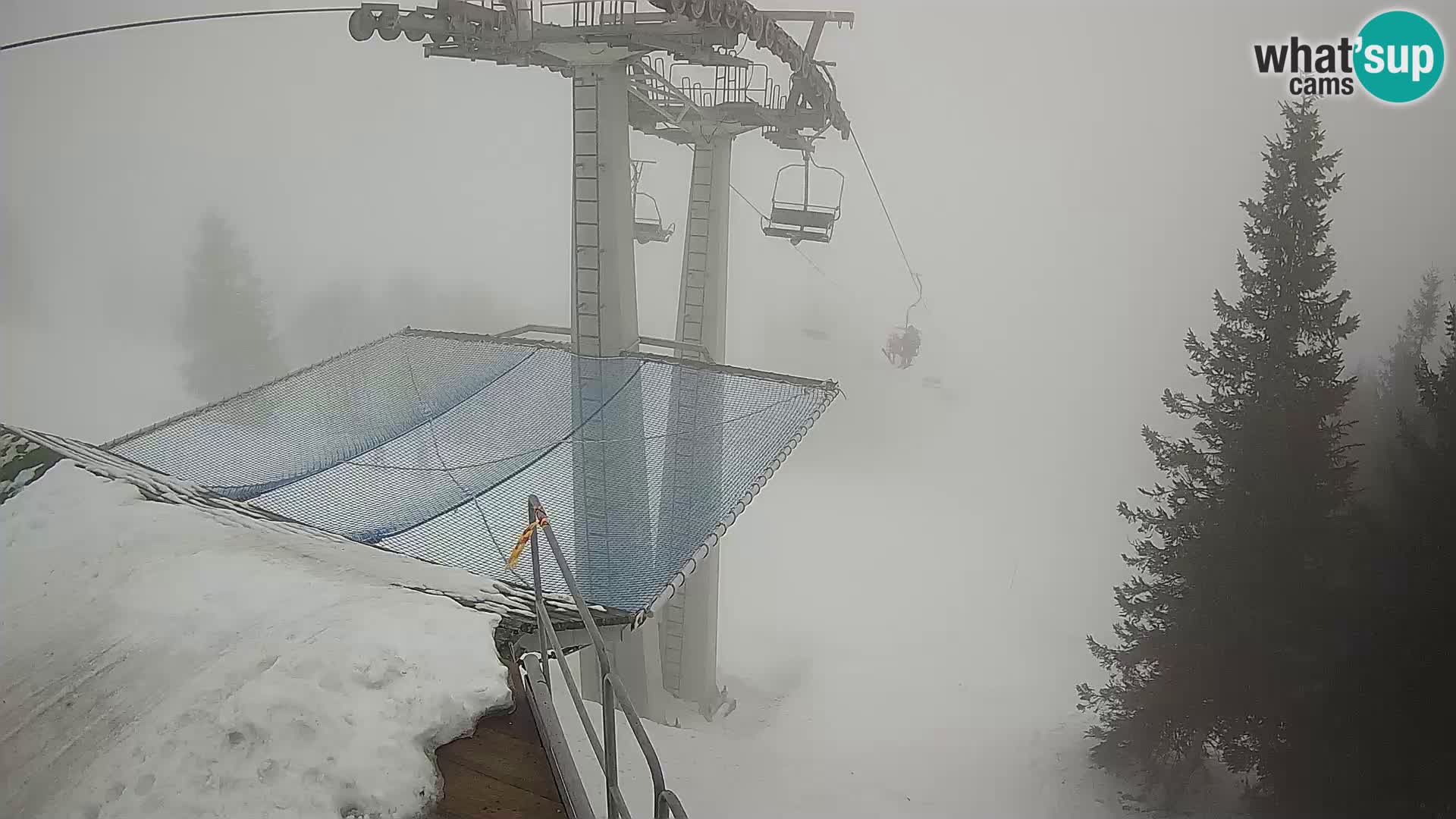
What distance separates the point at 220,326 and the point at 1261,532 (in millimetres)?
18852

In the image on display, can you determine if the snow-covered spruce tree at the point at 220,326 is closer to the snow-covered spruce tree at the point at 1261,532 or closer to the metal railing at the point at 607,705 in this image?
the snow-covered spruce tree at the point at 1261,532

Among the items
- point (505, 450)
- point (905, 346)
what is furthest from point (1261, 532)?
point (905, 346)

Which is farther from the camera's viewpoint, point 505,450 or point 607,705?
point 505,450

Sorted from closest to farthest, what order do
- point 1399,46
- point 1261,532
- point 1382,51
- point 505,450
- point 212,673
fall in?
1. point 212,673
2. point 505,450
3. point 1261,532
4. point 1399,46
5. point 1382,51

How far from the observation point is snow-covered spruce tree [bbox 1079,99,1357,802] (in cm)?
663

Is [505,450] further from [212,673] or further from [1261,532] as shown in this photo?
[1261,532]

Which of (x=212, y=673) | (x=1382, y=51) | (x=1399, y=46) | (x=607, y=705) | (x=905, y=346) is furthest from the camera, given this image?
(x=905, y=346)

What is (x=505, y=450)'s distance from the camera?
437 cm

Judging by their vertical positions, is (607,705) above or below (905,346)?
above

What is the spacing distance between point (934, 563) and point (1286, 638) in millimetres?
6910

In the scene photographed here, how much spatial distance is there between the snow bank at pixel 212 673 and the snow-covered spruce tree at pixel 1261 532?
643 centimetres

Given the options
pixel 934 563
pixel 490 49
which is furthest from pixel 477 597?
pixel 934 563

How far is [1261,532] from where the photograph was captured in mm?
6754

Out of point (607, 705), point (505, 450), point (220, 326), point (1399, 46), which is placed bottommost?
point (220, 326)
